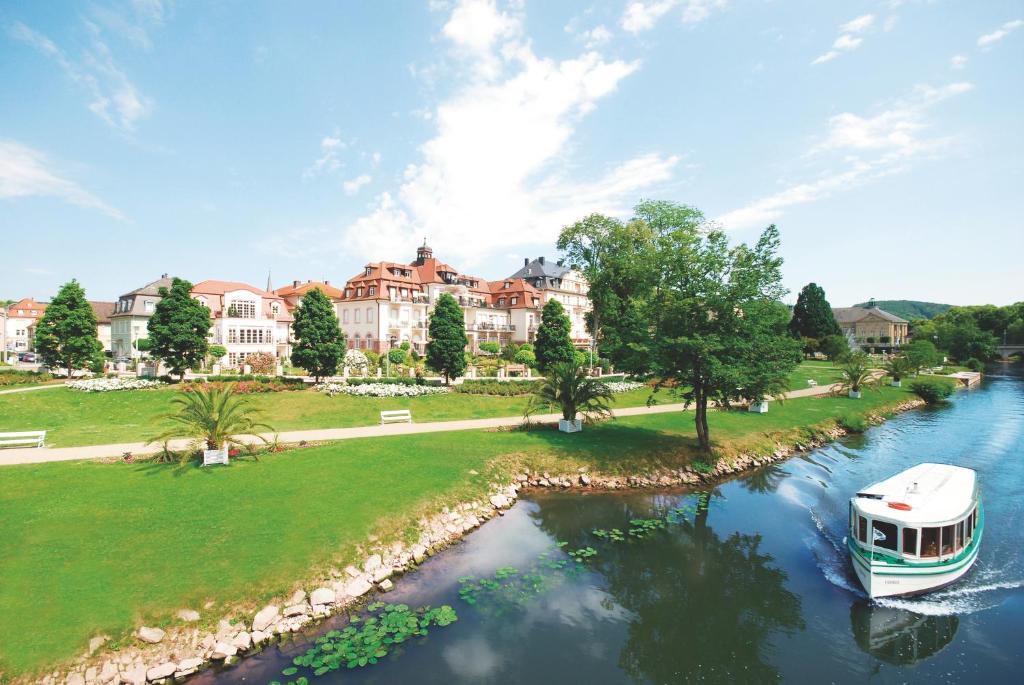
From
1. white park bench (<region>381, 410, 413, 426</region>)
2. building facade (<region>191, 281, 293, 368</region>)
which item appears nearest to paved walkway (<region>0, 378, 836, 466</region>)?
white park bench (<region>381, 410, 413, 426</region>)

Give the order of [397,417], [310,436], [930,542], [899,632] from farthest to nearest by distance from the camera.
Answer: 1. [397,417]
2. [310,436]
3. [930,542]
4. [899,632]

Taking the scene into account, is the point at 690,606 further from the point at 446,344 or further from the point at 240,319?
the point at 240,319

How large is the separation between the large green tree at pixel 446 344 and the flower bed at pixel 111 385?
2015 cm

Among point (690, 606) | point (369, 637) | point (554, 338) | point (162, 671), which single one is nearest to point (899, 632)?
point (690, 606)

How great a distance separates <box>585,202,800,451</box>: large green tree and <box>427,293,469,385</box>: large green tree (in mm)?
19425

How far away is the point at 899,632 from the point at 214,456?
70.0 ft

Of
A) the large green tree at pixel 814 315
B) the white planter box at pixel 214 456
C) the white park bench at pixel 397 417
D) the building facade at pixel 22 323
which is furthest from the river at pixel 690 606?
the building facade at pixel 22 323

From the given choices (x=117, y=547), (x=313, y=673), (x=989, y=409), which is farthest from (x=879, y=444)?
(x=117, y=547)

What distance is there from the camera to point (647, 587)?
1321 centimetres

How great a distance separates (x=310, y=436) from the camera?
914 inches

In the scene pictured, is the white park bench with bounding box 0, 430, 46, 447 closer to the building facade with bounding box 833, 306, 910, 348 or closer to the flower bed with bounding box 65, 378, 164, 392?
the flower bed with bounding box 65, 378, 164, 392

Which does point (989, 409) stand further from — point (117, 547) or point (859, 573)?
point (117, 547)

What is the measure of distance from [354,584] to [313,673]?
9.32 feet

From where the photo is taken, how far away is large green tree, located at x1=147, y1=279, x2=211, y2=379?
36.4 m
